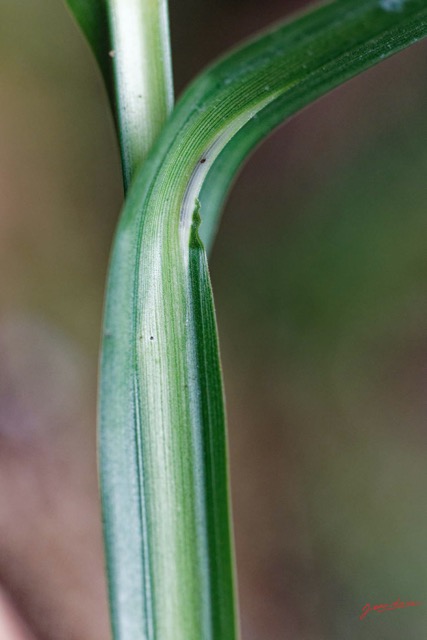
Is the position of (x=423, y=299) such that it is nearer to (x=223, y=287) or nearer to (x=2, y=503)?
(x=223, y=287)

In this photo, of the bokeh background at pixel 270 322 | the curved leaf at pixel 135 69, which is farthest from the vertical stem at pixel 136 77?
the bokeh background at pixel 270 322

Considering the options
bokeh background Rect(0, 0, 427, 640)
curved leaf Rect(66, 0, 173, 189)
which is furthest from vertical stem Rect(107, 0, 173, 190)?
bokeh background Rect(0, 0, 427, 640)

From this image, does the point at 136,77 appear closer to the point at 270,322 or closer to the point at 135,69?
the point at 135,69

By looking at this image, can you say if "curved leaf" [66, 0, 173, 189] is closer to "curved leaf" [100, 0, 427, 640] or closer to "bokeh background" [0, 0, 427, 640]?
"curved leaf" [100, 0, 427, 640]

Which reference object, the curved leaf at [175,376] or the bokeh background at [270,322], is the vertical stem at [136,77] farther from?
the bokeh background at [270,322]

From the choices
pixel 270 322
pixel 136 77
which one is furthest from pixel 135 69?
pixel 270 322

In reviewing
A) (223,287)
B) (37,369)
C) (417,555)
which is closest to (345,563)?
(417,555)
